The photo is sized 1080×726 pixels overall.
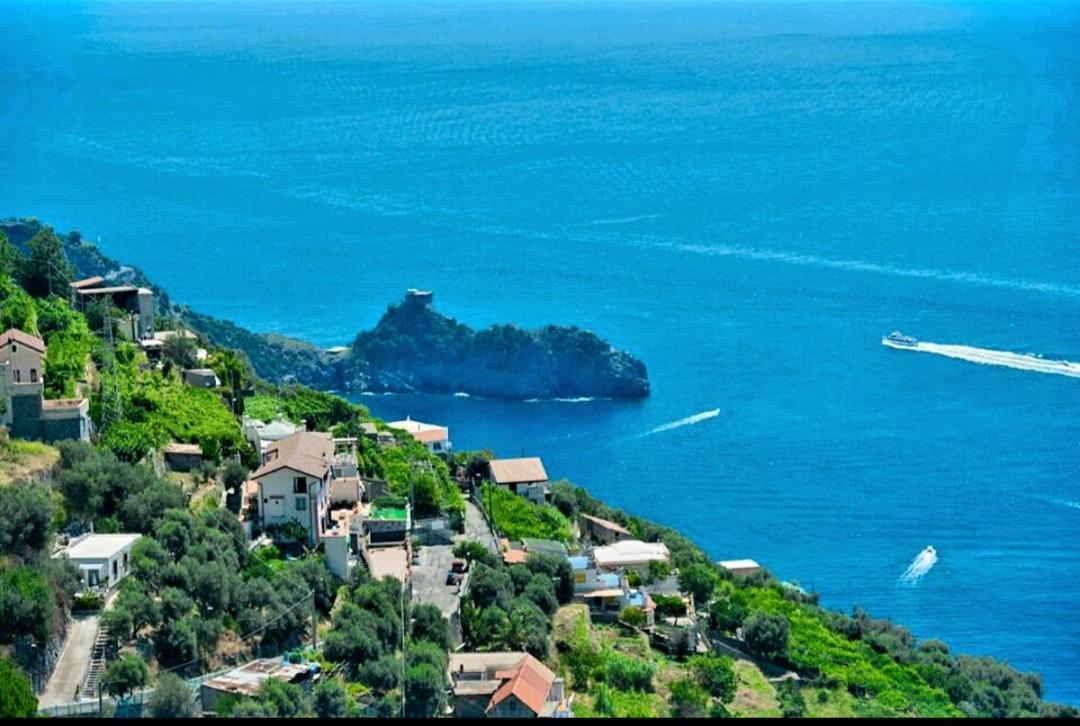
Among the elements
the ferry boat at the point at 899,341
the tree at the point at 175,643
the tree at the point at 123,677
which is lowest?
the tree at the point at 123,677

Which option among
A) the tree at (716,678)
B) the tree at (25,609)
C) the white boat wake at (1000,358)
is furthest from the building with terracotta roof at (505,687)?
the white boat wake at (1000,358)

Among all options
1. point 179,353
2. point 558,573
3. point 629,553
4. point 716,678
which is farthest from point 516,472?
point 716,678

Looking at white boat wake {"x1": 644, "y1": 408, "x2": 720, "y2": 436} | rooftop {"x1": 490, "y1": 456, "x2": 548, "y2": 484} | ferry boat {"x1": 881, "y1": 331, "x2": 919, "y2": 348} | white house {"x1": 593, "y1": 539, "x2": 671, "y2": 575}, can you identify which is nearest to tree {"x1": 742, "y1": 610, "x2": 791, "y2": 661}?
white house {"x1": 593, "y1": 539, "x2": 671, "y2": 575}

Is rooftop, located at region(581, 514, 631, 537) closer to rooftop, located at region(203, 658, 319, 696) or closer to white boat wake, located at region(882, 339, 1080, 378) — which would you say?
rooftop, located at region(203, 658, 319, 696)

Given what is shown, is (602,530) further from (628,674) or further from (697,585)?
(628,674)

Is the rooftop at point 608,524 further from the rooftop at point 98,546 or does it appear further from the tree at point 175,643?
the tree at point 175,643
